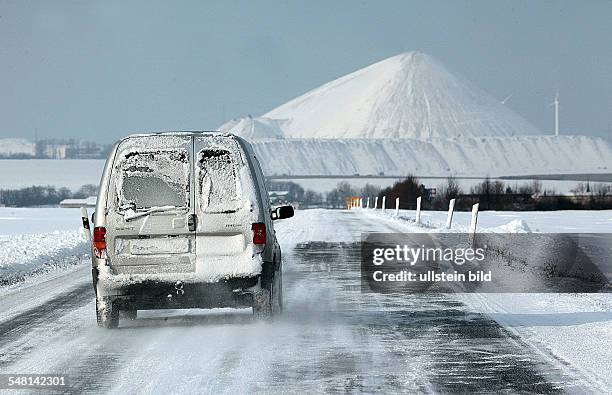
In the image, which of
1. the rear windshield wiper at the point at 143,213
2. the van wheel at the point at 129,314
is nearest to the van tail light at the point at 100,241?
the rear windshield wiper at the point at 143,213

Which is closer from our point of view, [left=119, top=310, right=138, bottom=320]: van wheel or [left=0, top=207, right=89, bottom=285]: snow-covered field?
[left=119, top=310, right=138, bottom=320]: van wheel

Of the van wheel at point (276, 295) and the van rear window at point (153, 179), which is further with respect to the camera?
the van wheel at point (276, 295)

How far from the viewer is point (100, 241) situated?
11.2 meters

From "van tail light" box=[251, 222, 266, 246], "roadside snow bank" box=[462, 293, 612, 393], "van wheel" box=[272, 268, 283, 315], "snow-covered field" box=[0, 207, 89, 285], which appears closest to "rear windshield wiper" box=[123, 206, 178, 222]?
"van tail light" box=[251, 222, 266, 246]

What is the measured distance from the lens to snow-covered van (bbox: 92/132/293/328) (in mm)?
11070

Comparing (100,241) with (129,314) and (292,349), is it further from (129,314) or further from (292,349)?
(292,349)

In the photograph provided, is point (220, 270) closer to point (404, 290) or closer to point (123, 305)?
point (123, 305)

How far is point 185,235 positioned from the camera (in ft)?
36.4

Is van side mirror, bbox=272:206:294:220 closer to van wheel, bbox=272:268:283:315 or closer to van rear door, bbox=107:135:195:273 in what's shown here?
van wheel, bbox=272:268:283:315

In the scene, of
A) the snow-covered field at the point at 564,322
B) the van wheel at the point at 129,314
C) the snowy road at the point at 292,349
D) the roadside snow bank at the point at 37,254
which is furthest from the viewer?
the roadside snow bank at the point at 37,254

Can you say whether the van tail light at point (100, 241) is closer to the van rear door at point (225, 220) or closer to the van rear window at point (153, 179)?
the van rear window at point (153, 179)

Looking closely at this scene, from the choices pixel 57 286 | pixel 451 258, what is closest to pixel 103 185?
pixel 57 286

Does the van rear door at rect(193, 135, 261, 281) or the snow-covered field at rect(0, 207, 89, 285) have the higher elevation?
the van rear door at rect(193, 135, 261, 281)

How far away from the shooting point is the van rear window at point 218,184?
1114 centimetres
